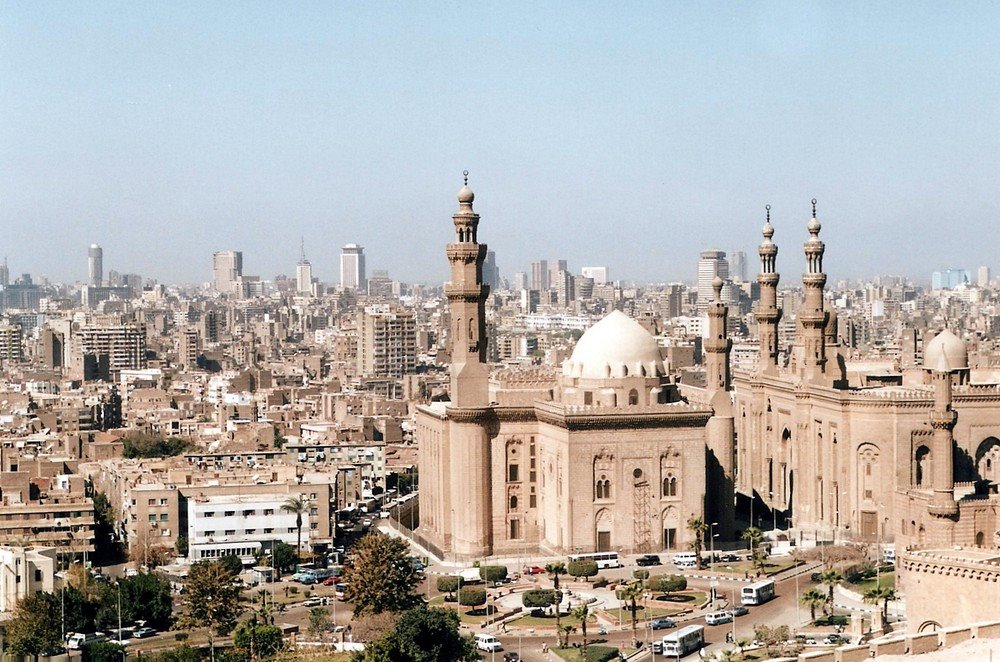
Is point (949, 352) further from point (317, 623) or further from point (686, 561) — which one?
point (317, 623)

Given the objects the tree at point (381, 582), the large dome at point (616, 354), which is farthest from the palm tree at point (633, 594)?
the large dome at point (616, 354)

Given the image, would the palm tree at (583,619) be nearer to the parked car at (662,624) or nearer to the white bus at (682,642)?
the white bus at (682,642)

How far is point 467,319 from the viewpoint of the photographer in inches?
1699

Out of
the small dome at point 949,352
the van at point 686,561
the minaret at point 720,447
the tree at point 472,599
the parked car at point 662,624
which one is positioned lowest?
the parked car at point 662,624

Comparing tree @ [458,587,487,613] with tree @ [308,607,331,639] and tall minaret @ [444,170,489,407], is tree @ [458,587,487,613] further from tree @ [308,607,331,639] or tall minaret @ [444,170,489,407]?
tall minaret @ [444,170,489,407]

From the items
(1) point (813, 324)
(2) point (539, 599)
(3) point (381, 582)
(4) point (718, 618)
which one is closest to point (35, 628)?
(3) point (381, 582)

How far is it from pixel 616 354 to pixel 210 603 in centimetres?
1245

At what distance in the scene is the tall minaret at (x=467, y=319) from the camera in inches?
1693

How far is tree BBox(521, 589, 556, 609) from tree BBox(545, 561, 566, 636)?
0.19 meters

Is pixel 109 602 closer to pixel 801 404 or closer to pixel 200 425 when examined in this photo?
pixel 801 404

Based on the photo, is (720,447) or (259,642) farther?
(720,447)

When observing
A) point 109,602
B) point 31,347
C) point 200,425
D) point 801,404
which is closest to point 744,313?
point 31,347

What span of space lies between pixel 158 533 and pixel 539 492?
1062cm

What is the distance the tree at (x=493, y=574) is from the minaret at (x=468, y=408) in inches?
98.2
